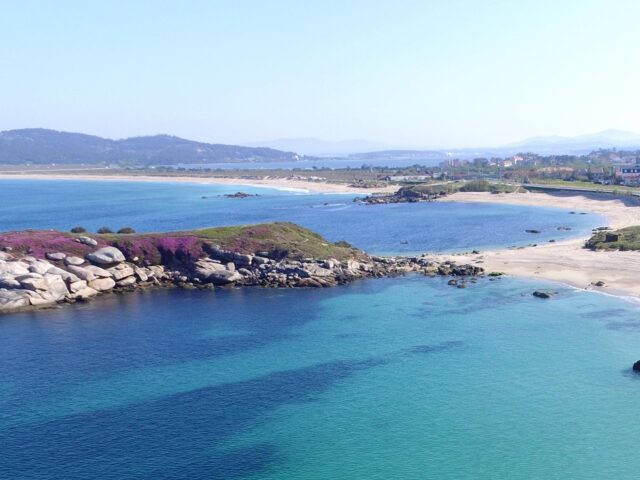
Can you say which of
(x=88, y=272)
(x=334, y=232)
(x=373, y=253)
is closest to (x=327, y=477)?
(x=88, y=272)

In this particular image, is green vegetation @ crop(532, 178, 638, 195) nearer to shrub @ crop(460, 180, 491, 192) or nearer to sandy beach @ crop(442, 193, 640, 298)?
shrub @ crop(460, 180, 491, 192)

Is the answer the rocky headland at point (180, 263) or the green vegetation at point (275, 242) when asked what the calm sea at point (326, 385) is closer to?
the rocky headland at point (180, 263)

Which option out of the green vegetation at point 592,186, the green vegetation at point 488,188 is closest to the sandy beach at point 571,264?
the green vegetation at point 592,186

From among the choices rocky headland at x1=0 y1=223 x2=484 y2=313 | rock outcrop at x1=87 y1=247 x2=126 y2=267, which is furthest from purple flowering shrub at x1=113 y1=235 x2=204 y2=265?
rock outcrop at x1=87 y1=247 x2=126 y2=267

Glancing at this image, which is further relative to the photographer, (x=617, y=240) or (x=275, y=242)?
(x=617, y=240)

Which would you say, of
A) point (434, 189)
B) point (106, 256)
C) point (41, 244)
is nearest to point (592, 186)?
point (434, 189)

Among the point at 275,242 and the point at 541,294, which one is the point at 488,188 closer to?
the point at 275,242
